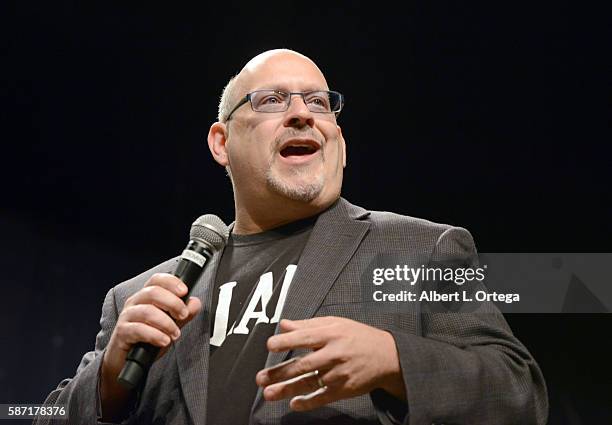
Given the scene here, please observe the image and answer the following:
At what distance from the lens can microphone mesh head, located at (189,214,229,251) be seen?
122cm

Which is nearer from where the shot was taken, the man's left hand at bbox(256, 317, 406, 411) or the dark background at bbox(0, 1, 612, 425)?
the man's left hand at bbox(256, 317, 406, 411)

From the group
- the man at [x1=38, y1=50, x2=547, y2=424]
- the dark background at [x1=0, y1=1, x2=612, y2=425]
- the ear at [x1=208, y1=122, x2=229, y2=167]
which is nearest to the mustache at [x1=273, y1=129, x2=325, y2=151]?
the man at [x1=38, y1=50, x2=547, y2=424]

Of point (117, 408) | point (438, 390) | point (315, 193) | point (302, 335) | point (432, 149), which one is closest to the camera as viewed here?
point (302, 335)

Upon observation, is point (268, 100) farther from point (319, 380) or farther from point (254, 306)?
point (319, 380)

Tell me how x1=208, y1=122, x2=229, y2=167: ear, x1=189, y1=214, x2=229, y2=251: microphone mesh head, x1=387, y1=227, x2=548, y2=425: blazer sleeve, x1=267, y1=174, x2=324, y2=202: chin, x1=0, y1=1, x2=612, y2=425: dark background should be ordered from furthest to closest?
x1=0, y1=1, x2=612, y2=425: dark background, x1=208, y1=122, x2=229, y2=167: ear, x1=267, y1=174, x2=324, y2=202: chin, x1=189, y1=214, x2=229, y2=251: microphone mesh head, x1=387, y1=227, x2=548, y2=425: blazer sleeve

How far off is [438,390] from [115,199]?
194 centimetres

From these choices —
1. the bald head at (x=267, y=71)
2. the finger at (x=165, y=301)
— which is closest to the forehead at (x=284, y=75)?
the bald head at (x=267, y=71)

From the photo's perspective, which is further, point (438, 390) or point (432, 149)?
point (432, 149)

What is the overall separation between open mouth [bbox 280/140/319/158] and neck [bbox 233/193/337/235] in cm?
13

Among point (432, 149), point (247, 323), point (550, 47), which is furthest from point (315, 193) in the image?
point (550, 47)

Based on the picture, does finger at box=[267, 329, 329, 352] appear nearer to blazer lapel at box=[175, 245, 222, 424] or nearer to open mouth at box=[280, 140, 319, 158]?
blazer lapel at box=[175, 245, 222, 424]

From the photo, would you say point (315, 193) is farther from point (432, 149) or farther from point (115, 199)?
point (115, 199)

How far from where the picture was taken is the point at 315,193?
1.52 metres

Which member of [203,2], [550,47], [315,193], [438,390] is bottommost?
[438,390]
